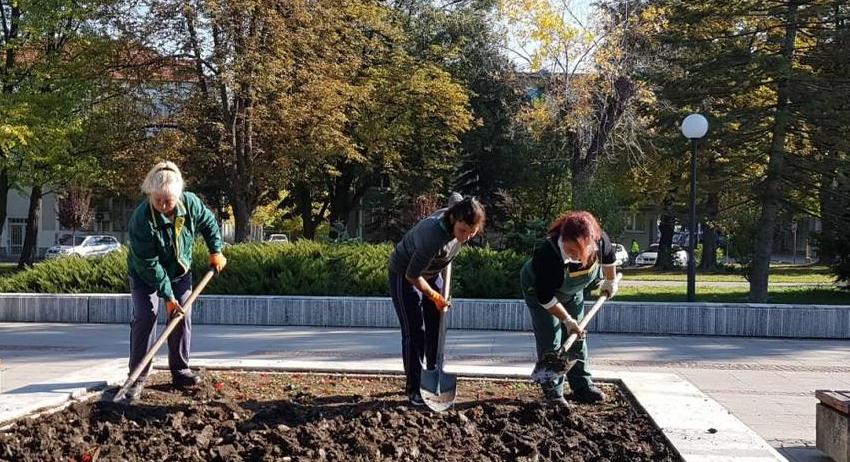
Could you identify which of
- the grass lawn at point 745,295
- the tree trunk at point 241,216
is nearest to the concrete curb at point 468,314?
the grass lawn at point 745,295

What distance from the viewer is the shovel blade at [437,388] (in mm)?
5004

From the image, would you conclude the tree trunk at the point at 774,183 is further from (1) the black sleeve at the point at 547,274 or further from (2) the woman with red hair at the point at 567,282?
(1) the black sleeve at the point at 547,274

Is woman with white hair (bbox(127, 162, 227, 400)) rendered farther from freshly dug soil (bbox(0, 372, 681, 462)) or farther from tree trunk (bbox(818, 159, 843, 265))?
tree trunk (bbox(818, 159, 843, 265))

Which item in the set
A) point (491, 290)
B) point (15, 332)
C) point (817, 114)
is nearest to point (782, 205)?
point (817, 114)

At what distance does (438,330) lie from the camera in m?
5.19

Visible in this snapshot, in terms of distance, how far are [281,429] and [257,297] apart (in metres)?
6.79

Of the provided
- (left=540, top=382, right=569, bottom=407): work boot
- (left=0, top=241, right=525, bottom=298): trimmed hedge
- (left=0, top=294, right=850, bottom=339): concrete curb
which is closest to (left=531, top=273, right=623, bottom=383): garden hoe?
(left=540, top=382, right=569, bottom=407): work boot

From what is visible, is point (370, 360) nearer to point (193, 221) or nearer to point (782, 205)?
point (193, 221)

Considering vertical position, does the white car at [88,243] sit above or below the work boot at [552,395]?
above

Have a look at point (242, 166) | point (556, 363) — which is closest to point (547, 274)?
point (556, 363)

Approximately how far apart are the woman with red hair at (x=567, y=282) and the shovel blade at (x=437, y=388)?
65 cm

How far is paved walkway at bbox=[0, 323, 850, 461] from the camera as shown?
258 inches

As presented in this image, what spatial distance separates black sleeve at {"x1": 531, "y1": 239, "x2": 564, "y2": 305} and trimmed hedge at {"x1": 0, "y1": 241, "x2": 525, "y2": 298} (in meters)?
6.24

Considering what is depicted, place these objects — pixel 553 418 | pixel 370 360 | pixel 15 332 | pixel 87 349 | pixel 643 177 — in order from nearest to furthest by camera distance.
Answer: pixel 553 418 → pixel 370 360 → pixel 87 349 → pixel 15 332 → pixel 643 177
